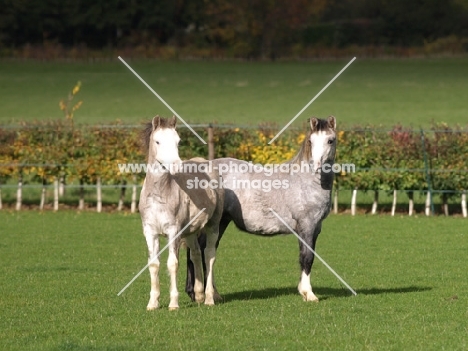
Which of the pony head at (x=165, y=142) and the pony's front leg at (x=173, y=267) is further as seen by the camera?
the pony's front leg at (x=173, y=267)

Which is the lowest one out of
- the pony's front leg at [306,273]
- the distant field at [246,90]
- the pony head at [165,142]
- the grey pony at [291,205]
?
the pony's front leg at [306,273]

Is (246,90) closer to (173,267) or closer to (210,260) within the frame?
(210,260)

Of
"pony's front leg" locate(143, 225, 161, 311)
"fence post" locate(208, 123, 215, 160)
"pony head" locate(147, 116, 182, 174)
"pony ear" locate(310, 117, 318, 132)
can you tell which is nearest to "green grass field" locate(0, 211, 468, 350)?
"pony's front leg" locate(143, 225, 161, 311)

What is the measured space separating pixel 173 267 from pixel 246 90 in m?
44.6

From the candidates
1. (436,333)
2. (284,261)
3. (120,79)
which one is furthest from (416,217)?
(120,79)

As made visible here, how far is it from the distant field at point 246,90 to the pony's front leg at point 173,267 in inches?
1155

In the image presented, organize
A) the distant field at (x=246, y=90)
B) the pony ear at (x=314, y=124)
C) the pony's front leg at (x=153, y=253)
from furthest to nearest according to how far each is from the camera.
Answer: the distant field at (x=246, y=90), the pony ear at (x=314, y=124), the pony's front leg at (x=153, y=253)

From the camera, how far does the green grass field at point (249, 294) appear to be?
9734 millimetres

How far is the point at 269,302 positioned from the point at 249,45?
2347 inches

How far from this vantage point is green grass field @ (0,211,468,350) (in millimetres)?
9734

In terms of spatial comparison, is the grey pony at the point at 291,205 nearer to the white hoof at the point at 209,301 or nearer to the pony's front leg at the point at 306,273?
the pony's front leg at the point at 306,273

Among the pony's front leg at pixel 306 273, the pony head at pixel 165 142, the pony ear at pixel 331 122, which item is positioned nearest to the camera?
the pony head at pixel 165 142

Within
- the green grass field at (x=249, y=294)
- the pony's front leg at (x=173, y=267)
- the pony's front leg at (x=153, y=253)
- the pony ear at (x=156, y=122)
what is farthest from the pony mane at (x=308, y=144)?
the pony's front leg at (x=153, y=253)

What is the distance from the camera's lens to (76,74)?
60.5 metres
